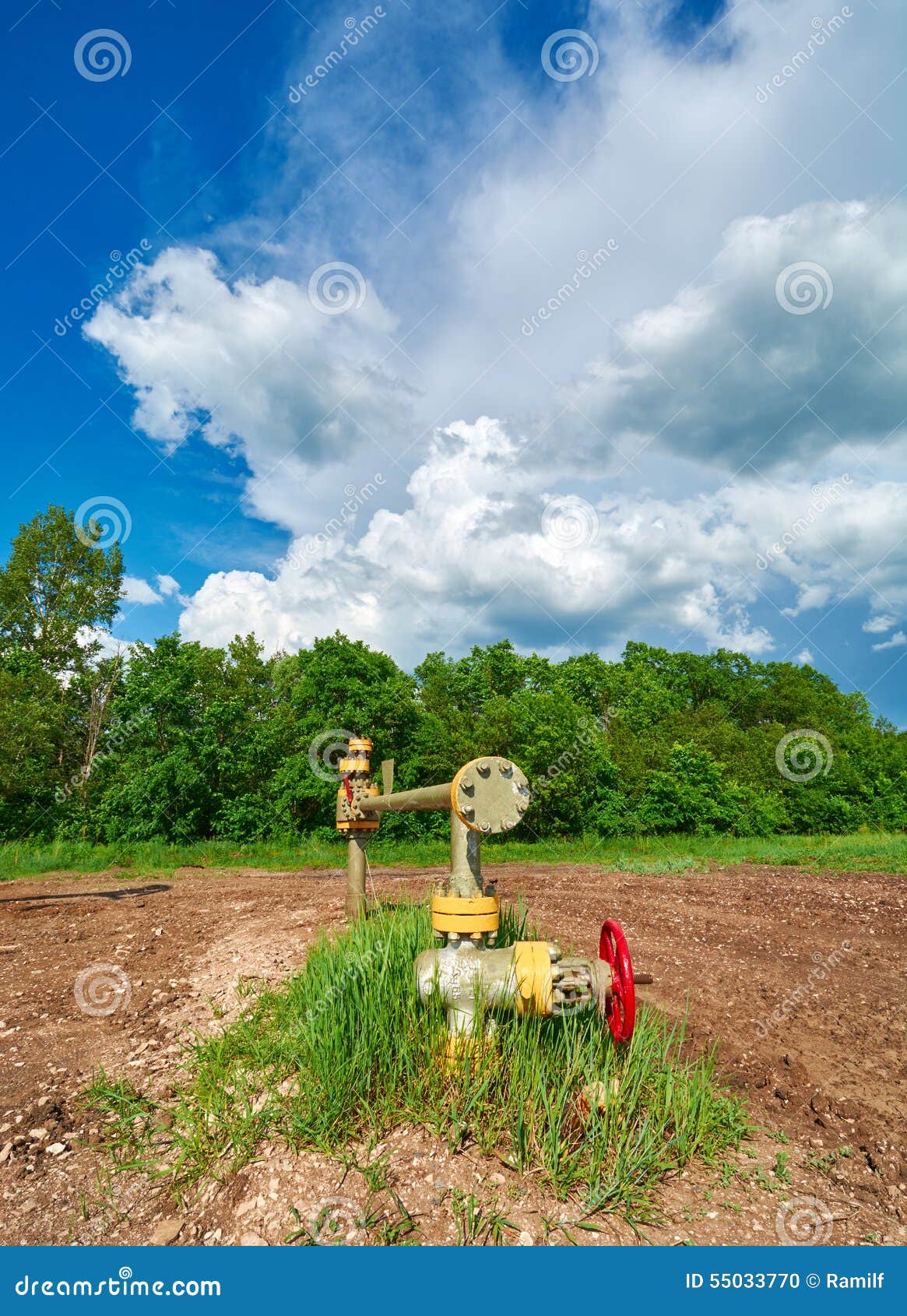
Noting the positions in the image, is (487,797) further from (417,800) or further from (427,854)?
(427,854)

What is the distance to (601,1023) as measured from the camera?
3.12 m

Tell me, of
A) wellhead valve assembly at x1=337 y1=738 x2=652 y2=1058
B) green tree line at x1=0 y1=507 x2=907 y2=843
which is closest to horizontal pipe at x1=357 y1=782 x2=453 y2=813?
wellhead valve assembly at x1=337 y1=738 x2=652 y2=1058

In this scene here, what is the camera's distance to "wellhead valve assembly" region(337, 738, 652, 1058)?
2.65 metres

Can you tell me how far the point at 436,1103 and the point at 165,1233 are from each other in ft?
3.64

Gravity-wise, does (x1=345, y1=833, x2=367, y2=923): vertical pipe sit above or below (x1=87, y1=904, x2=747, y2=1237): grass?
above

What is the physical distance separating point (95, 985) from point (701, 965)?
499 centimetres

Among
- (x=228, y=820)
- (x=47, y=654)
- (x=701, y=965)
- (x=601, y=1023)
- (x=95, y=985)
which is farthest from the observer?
(x=47, y=654)

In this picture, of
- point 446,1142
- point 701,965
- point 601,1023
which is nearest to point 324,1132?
point 446,1142

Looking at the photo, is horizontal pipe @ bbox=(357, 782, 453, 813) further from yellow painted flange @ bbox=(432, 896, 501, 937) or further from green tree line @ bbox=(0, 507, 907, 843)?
green tree line @ bbox=(0, 507, 907, 843)

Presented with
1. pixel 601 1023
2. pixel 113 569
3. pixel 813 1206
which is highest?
pixel 113 569

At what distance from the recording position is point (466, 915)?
114 inches

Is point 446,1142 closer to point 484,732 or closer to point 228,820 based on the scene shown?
point 228,820

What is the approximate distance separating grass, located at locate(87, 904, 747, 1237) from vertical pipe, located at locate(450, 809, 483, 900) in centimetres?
58

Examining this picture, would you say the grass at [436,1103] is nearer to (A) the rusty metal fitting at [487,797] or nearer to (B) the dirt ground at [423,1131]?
(B) the dirt ground at [423,1131]
